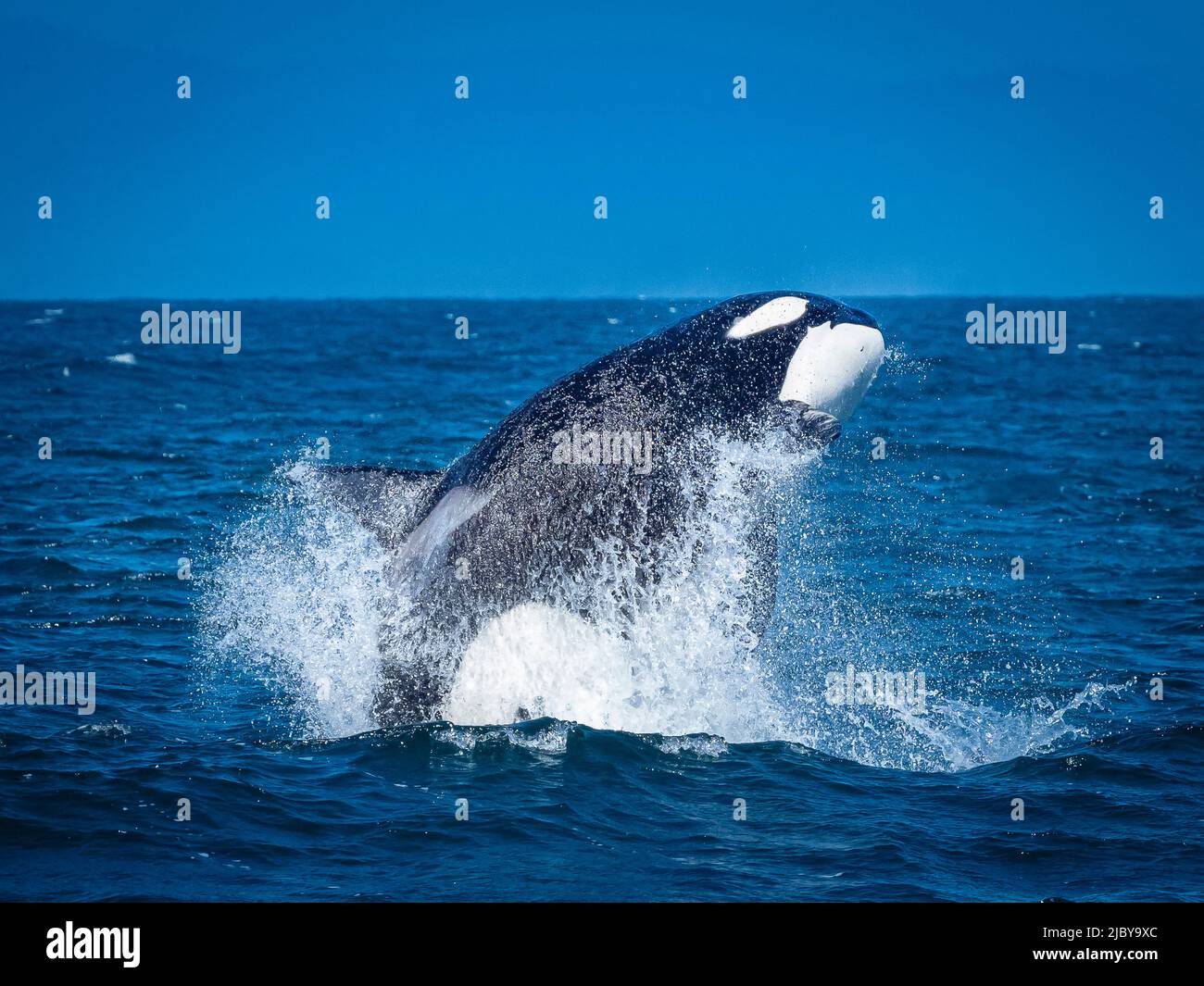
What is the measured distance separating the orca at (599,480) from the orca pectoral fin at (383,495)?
0.02 meters

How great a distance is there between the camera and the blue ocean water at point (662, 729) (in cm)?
927

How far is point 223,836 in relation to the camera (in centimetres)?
969

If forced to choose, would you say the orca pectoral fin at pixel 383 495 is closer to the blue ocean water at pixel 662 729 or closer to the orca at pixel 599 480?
the orca at pixel 599 480

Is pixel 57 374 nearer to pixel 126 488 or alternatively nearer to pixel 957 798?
pixel 126 488

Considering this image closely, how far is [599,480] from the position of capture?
11.5m

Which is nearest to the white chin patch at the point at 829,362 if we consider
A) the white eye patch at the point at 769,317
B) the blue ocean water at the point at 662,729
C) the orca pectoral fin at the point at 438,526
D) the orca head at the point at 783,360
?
the orca head at the point at 783,360

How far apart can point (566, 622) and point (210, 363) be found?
47.2 m

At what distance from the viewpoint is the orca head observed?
38.8ft

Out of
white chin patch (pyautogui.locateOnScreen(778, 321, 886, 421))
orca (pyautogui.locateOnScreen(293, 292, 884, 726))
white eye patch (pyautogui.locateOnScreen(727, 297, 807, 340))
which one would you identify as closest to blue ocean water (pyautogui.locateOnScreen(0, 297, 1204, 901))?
white chin patch (pyautogui.locateOnScreen(778, 321, 886, 421))

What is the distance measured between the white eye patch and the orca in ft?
0.04

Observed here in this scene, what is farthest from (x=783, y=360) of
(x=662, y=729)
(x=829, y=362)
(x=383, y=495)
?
(x=383, y=495)

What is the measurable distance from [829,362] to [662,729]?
3.84m
